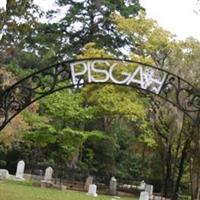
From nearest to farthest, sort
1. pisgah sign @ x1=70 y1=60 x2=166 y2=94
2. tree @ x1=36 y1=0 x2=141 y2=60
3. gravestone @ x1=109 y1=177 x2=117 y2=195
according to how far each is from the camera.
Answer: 1. pisgah sign @ x1=70 y1=60 x2=166 y2=94
2. gravestone @ x1=109 y1=177 x2=117 y2=195
3. tree @ x1=36 y1=0 x2=141 y2=60

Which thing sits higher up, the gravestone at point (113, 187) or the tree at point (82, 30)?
the tree at point (82, 30)

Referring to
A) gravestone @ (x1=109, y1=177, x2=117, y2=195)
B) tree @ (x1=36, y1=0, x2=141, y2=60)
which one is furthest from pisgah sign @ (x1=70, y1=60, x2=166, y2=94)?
tree @ (x1=36, y1=0, x2=141, y2=60)

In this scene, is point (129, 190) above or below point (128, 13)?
below

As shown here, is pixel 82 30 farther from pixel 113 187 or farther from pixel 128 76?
pixel 128 76

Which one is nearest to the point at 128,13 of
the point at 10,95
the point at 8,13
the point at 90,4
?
the point at 90,4

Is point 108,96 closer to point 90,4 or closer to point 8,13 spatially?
point 90,4

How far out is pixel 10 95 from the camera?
407 inches

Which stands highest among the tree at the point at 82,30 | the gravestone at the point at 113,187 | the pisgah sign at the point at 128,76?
the tree at the point at 82,30

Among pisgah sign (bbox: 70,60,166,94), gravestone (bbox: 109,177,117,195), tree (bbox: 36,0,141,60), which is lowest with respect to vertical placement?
gravestone (bbox: 109,177,117,195)

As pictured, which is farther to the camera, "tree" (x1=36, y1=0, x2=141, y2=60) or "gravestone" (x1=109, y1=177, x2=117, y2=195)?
"tree" (x1=36, y1=0, x2=141, y2=60)

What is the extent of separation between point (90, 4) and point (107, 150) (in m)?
10.5

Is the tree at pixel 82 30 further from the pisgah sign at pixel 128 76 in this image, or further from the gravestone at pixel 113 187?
the pisgah sign at pixel 128 76

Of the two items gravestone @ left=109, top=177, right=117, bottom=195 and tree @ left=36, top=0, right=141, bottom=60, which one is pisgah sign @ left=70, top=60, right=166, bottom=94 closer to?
gravestone @ left=109, top=177, right=117, bottom=195

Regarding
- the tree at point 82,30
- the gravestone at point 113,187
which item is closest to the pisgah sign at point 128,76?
the gravestone at point 113,187
